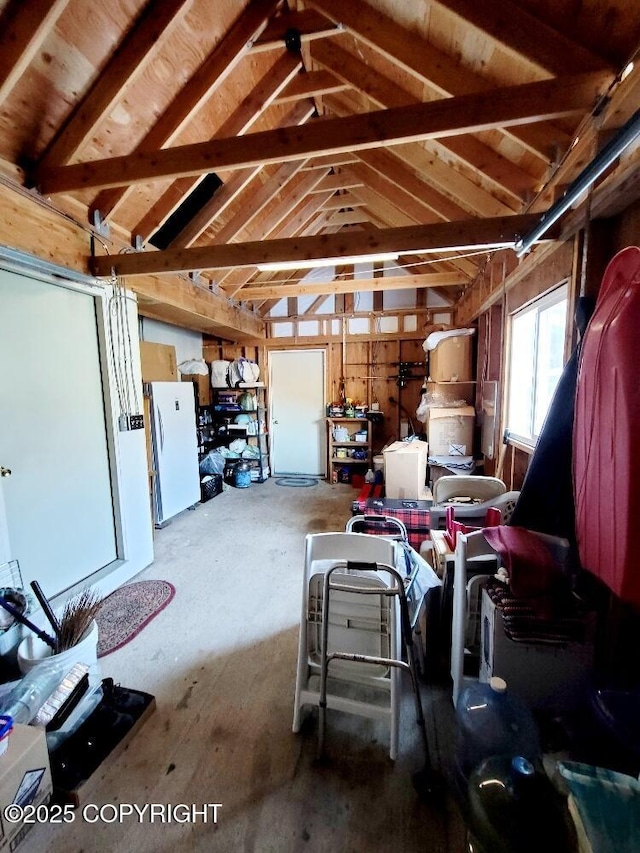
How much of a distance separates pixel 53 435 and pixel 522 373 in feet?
12.3

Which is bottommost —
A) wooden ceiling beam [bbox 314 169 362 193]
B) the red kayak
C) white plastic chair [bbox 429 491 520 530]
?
white plastic chair [bbox 429 491 520 530]

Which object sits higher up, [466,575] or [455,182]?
[455,182]

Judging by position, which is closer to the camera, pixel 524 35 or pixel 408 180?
pixel 524 35

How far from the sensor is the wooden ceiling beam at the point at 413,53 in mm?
1838

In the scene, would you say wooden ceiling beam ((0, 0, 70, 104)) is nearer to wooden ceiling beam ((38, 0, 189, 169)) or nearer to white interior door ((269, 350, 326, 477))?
wooden ceiling beam ((38, 0, 189, 169))

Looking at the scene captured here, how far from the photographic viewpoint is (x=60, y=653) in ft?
5.42

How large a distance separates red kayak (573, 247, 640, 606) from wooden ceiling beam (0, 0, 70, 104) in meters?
2.56

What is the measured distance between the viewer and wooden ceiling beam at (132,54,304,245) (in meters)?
2.46

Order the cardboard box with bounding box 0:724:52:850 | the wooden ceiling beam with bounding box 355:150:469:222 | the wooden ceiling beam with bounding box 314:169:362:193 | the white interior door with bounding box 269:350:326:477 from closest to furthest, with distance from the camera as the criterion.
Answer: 1. the cardboard box with bounding box 0:724:52:850
2. the wooden ceiling beam with bounding box 355:150:469:222
3. the wooden ceiling beam with bounding box 314:169:362:193
4. the white interior door with bounding box 269:350:326:477

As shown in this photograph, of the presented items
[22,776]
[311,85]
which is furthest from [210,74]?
[22,776]

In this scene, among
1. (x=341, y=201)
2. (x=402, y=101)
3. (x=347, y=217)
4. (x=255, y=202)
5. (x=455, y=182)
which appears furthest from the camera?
Answer: (x=347, y=217)

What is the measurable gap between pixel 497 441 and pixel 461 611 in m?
2.21

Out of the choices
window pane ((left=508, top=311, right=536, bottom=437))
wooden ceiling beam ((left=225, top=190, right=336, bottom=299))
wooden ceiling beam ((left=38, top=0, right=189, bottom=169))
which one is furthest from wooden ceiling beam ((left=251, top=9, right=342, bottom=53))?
window pane ((left=508, top=311, right=536, bottom=437))

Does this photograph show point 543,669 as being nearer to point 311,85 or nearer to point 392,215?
point 311,85
